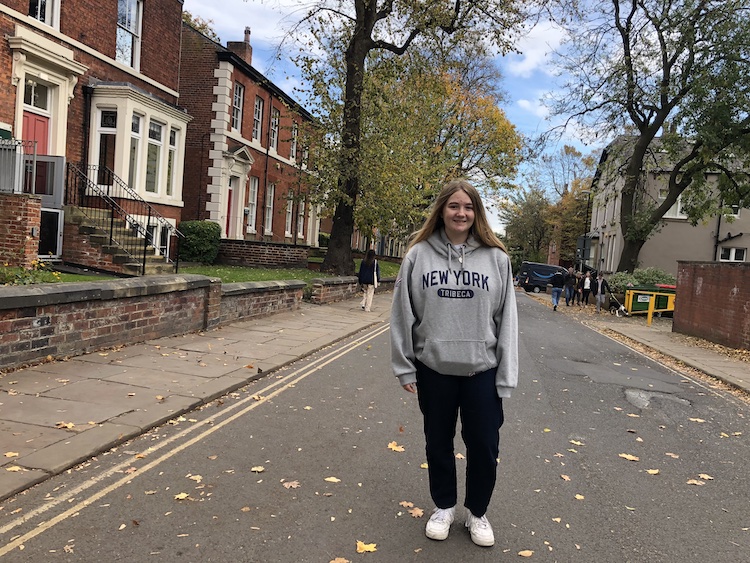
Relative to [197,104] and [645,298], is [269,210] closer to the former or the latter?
[197,104]

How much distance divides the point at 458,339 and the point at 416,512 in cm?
128

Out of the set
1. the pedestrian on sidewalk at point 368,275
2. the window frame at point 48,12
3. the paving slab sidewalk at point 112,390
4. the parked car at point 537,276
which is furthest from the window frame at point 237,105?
the parked car at point 537,276

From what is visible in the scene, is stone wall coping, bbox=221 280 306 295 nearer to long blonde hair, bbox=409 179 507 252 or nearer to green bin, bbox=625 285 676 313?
long blonde hair, bbox=409 179 507 252

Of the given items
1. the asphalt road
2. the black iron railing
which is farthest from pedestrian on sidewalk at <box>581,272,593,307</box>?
the asphalt road

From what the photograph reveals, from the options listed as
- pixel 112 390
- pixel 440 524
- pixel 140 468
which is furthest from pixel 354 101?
pixel 440 524

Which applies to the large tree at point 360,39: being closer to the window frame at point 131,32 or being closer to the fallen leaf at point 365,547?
the window frame at point 131,32

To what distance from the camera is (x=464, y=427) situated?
10.9 ft

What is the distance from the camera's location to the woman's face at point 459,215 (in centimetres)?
329

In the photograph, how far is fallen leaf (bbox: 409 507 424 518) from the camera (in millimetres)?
3709

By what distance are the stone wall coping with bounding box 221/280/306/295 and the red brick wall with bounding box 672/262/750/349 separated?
993cm

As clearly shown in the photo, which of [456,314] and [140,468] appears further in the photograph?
[140,468]

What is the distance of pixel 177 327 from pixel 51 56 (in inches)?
344

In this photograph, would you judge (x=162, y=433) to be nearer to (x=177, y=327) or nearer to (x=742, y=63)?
(x=177, y=327)

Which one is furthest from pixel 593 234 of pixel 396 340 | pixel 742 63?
pixel 396 340
